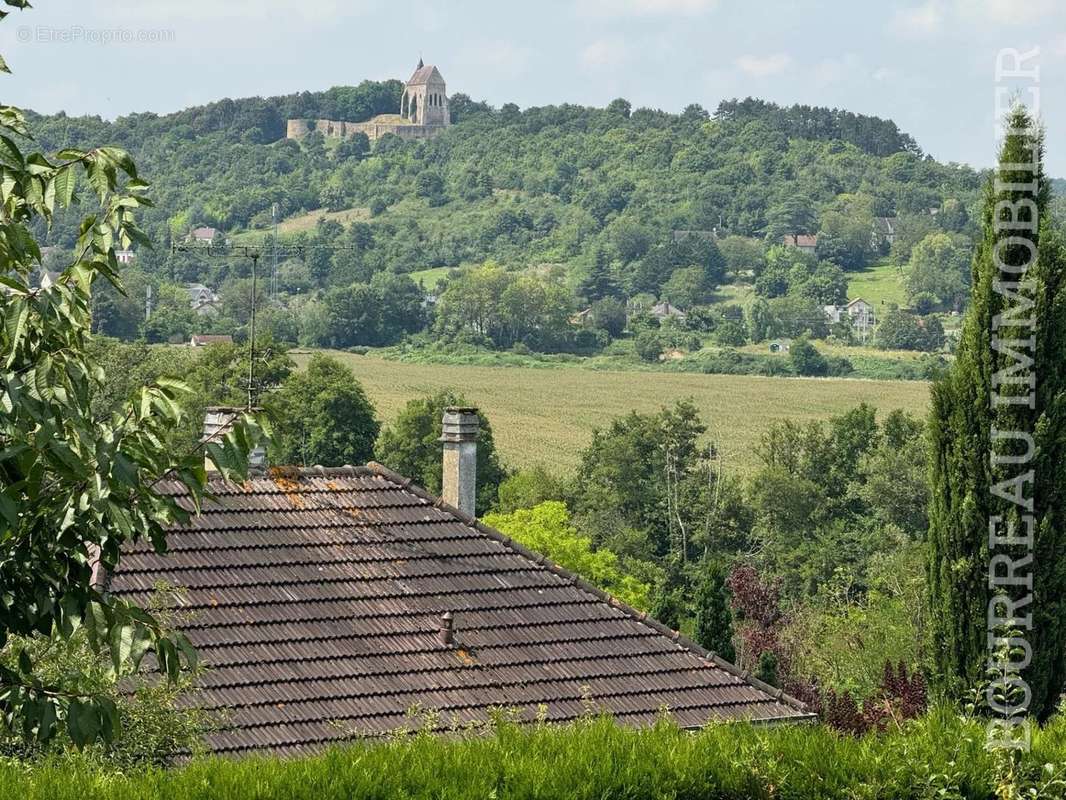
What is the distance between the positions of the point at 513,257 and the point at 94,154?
169894 mm

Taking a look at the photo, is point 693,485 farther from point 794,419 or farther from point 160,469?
point 160,469

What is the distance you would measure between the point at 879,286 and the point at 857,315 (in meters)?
14.0

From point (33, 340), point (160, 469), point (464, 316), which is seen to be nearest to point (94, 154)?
point (33, 340)

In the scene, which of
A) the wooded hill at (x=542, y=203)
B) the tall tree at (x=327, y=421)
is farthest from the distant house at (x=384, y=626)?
the wooded hill at (x=542, y=203)

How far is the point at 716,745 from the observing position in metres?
8.43

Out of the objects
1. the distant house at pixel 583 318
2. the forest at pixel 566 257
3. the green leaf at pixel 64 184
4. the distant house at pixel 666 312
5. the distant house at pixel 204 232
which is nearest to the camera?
the green leaf at pixel 64 184

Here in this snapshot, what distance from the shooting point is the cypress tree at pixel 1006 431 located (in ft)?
52.4

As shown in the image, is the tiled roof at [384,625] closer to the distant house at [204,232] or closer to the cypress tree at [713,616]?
the cypress tree at [713,616]

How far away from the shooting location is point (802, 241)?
17438 cm

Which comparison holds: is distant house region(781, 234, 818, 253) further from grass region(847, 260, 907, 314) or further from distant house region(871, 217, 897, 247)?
grass region(847, 260, 907, 314)

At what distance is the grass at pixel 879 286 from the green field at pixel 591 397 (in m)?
32.9

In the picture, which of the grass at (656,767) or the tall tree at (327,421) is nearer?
the grass at (656,767)

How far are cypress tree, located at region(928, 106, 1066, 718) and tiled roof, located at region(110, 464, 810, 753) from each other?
2.13 meters

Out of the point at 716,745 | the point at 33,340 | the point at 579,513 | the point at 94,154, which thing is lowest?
the point at 579,513
